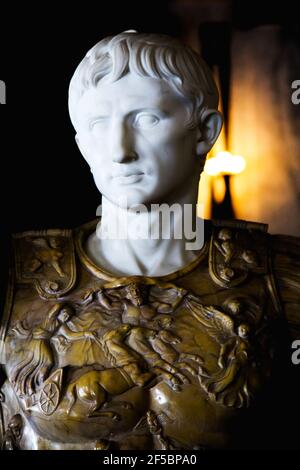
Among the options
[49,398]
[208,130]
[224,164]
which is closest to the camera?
[49,398]

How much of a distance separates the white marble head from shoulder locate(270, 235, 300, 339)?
30cm

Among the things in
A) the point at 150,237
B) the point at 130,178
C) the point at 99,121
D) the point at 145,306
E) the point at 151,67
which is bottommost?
the point at 145,306

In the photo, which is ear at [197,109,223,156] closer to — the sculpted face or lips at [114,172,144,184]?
the sculpted face

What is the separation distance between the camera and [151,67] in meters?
2.09

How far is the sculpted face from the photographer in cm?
209

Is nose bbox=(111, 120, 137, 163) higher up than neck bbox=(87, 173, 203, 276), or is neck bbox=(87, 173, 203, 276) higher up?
nose bbox=(111, 120, 137, 163)

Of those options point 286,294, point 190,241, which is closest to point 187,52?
point 190,241

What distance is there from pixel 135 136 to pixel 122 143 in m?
0.04

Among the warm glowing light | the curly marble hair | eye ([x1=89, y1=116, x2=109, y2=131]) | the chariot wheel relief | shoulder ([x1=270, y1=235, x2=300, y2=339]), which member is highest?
the curly marble hair

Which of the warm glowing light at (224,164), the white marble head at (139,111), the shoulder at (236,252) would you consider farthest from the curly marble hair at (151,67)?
the warm glowing light at (224,164)

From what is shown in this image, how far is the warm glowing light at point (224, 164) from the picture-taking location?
3541 mm

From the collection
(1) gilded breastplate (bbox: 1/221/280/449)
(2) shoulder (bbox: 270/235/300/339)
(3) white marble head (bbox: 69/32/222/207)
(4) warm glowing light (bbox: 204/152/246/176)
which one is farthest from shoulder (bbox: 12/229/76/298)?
(4) warm glowing light (bbox: 204/152/246/176)

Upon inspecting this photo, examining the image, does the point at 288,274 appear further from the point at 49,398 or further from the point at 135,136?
the point at 49,398

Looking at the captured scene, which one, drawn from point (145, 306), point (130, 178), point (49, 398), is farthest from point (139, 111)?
point (49, 398)
